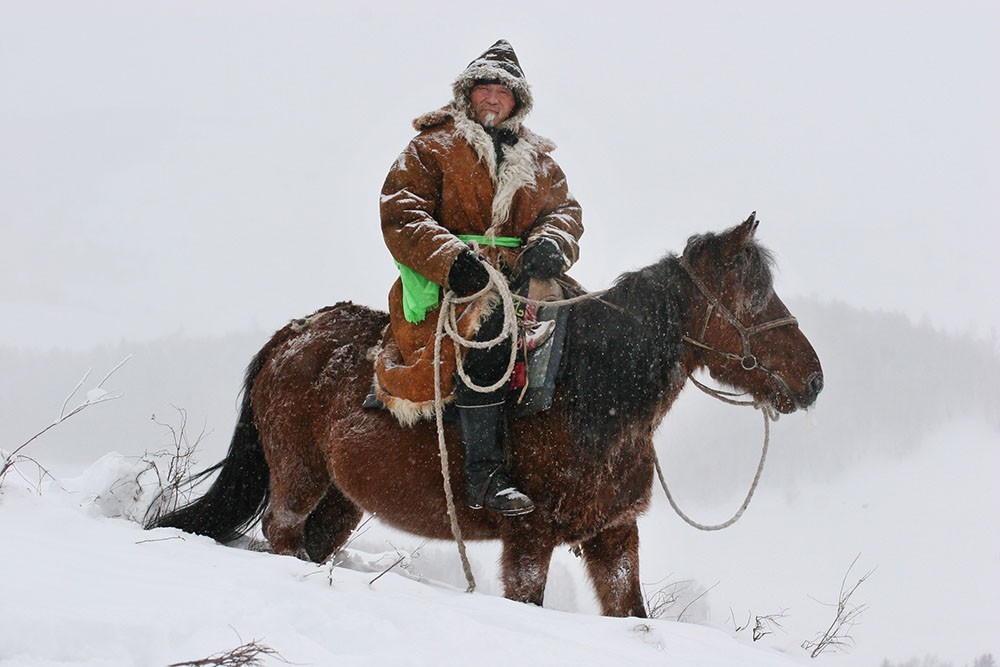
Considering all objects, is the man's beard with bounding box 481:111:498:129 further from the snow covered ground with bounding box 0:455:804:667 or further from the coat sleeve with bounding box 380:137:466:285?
the snow covered ground with bounding box 0:455:804:667

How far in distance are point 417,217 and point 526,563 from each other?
1878mm

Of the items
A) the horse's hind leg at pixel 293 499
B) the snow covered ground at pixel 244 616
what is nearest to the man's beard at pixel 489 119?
the horse's hind leg at pixel 293 499

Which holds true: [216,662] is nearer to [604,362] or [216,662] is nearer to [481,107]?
[604,362]

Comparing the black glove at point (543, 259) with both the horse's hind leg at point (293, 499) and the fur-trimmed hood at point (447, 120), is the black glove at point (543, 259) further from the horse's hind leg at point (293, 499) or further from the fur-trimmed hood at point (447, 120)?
the horse's hind leg at point (293, 499)

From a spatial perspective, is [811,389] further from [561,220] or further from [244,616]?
[244,616]

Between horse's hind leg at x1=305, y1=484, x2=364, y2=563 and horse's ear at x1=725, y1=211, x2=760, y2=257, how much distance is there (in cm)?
302

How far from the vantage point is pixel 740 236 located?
3.67m

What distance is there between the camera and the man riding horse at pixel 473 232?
11.7 feet

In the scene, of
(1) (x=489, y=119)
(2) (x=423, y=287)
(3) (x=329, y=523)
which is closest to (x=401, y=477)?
(2) (x=423, y=287)

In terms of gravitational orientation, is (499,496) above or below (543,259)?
below

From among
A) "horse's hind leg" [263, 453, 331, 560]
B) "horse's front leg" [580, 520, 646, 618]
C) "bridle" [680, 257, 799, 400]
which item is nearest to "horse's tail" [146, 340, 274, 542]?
"horse's hind leg" [263, 453, 331, 560]

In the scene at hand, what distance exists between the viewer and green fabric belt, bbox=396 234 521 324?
3867 mm

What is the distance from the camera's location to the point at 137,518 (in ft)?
15.5

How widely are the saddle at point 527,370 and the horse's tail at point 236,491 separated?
5.06 ft
